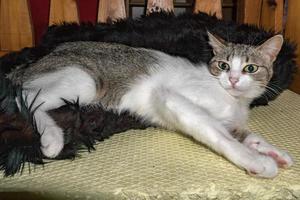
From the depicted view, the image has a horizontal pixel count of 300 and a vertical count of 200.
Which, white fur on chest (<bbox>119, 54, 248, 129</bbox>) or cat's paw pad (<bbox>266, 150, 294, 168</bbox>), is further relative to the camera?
white fur on chest (<bbox>119, 54, 248, 129</bbox>)

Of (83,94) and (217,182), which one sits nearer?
(217,182)

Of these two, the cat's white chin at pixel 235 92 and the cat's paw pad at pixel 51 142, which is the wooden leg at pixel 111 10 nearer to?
the cat's white chin at pixel 235 92

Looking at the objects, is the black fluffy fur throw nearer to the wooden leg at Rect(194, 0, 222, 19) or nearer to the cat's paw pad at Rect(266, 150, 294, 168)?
the wooden leg at Rect(194, 0, 222, 19)

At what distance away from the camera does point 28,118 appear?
0.77m

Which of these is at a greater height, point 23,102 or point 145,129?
point 23,102

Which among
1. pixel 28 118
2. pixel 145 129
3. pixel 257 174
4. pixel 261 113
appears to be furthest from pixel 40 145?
pixel 261 113

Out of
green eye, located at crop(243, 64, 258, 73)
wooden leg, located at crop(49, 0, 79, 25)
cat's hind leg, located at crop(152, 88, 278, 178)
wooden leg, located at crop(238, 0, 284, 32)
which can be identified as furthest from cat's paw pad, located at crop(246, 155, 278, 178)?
wooden leg, located at crop(49, 0, 79, 25)

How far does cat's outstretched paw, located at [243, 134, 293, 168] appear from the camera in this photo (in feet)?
2.48

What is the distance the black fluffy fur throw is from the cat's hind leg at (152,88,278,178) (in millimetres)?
95

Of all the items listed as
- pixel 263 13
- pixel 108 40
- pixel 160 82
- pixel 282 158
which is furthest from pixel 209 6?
pixel 282 158

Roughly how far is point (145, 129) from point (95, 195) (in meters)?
0.34

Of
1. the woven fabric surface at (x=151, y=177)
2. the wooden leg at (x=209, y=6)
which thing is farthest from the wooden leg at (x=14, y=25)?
the woven fabric surface at (x=151, y=177)

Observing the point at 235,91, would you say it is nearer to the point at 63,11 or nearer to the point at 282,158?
the point at 282,158

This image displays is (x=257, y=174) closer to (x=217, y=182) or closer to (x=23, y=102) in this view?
(x=217, y=182)
